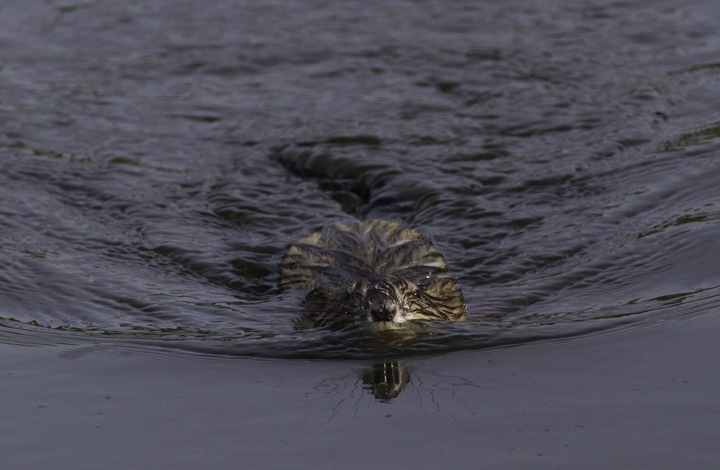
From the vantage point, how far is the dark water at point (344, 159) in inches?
258

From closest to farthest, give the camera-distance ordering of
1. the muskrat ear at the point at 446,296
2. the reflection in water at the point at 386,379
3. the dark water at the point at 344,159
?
1. the reflection in water at the point at 386,379
2. the muskrat ear at the point at 446,296
3. the dark water at the point at 344,159

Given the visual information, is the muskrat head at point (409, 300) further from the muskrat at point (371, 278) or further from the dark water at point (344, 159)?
the dark water at point (344, 159)

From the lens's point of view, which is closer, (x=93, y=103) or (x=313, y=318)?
(x=313, y=318)

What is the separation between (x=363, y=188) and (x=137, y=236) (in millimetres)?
2110

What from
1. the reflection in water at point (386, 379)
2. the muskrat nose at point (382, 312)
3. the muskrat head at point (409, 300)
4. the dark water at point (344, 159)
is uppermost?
the dark water at point (344, 159)

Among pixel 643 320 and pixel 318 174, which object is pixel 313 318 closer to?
pixel 643 320

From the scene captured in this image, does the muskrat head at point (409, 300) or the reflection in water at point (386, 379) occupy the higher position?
the muskrat head at point (409, 300)

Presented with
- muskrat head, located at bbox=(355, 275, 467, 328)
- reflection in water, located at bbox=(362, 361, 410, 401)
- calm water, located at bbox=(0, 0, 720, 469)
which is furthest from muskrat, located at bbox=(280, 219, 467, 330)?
reflection in water, located at bbox=(362, 361, 410, 401)

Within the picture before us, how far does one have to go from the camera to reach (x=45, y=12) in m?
13.6

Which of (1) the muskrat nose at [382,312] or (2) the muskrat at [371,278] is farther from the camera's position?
(2) the muskrat at [371,278]

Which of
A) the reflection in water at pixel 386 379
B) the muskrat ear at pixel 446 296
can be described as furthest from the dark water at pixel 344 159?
the reflection in water at pixel 386 379

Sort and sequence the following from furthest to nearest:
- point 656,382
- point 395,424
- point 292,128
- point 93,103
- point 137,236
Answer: point 93,103 → point 292,128 → point 137,236 → point 656,382 → point 395,424

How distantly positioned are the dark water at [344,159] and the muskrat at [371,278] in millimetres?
201

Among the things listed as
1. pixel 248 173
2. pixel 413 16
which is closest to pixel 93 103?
pixel 248 173
